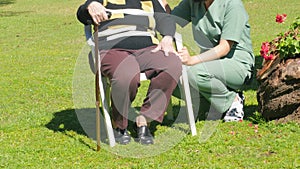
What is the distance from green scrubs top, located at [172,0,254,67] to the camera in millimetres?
4902

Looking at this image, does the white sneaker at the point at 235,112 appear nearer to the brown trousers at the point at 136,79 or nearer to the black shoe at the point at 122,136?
the brown trousers at the point at 136,79

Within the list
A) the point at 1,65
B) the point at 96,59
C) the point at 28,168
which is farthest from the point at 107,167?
the point at 1,65

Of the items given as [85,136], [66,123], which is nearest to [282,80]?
[85,136]

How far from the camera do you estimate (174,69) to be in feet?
15.1

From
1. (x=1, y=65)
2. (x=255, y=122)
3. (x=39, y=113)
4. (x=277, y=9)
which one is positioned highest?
(x=255, y=122)

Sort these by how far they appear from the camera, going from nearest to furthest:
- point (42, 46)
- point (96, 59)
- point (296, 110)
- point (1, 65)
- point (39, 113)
→ 1. point (96, 59)
2. point (296, 110)
3. point (39, 113)
4. point (1, 65)
5. point (42, 46)

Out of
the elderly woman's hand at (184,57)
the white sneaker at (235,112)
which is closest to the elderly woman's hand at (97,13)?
the elderly woman's hand at (184,57)

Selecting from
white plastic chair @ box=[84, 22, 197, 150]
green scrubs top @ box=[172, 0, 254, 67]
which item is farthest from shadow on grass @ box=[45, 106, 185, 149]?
green scrubs top @ box=[172, 0, 254, 67]

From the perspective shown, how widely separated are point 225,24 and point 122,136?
130cm

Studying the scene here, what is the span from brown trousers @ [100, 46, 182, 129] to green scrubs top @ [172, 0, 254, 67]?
21.8 inches

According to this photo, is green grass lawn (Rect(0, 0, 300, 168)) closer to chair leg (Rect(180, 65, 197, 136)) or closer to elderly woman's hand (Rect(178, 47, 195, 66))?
chair leg (Rect(180, 65, 197, 136))

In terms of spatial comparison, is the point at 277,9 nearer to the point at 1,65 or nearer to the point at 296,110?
the point at 1,65

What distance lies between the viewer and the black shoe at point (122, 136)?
4.61m

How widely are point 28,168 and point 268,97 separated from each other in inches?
80.6
